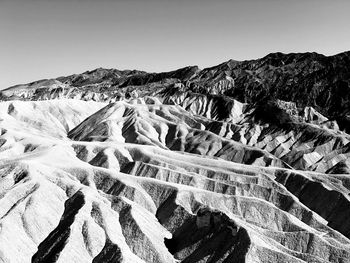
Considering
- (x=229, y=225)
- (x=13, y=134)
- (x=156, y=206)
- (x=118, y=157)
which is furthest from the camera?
(x=13, y=134)

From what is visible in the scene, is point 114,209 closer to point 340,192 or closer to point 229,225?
point 229,225

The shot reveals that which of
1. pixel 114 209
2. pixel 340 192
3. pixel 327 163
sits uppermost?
pixel 114 209

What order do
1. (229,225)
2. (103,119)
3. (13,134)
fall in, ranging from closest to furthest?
(229,225)
(13,134)
(103,119)

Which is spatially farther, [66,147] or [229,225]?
[66,147]

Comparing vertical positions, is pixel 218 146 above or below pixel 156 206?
below

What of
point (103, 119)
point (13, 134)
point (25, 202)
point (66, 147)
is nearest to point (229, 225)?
point (25, 202)

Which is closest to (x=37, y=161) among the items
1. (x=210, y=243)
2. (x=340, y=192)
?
(x=210, y=243)

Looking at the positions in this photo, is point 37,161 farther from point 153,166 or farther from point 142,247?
point 142,247

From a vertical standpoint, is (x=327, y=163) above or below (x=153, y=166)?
below

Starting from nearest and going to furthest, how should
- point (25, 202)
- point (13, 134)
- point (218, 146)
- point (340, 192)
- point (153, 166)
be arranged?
1. point (25, 202)
2. point (340, 192)
3. point (153, 166)
4. point (13, 134)
5. point (218, 146)
